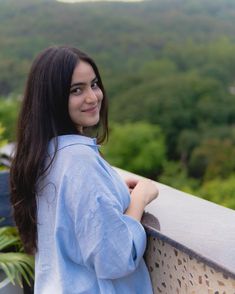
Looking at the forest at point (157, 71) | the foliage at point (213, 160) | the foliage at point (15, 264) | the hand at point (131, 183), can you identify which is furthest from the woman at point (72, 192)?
the foliage at point (213, 160)

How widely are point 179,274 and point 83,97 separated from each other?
19.3 inches

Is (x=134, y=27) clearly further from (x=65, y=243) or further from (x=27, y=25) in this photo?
(x=65, y=243)

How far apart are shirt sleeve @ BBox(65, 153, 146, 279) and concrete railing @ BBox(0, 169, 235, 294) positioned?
13cm

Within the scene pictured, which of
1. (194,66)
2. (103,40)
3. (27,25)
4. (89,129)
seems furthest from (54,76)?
(194,66)

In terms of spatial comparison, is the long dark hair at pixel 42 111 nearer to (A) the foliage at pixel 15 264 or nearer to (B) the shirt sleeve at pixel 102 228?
(B) the shirt sleeve at pixel 102 228

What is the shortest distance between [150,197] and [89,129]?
267 millimetres

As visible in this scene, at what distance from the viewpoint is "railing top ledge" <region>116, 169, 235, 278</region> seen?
107 cm

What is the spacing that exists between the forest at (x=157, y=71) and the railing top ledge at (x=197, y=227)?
42.8 ft

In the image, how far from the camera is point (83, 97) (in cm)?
119

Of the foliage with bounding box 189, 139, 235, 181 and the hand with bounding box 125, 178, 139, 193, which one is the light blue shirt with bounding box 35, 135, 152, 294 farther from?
the foliage with bounding box 189, 139, 235, 181

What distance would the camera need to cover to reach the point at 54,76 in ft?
3.75

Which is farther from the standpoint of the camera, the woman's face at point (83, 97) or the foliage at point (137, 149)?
the foliage at point (137, 149)

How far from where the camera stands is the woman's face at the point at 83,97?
1170mm

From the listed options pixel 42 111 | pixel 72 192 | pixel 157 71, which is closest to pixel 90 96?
pixel 42 111
